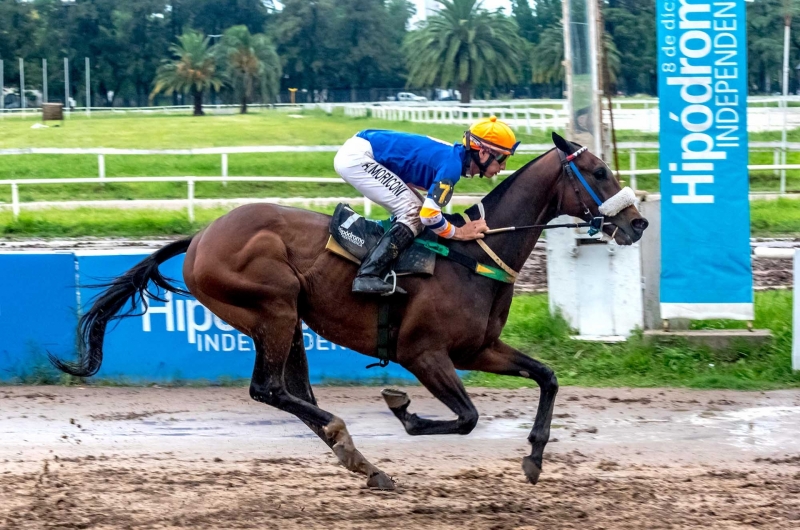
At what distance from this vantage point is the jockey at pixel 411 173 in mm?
5188

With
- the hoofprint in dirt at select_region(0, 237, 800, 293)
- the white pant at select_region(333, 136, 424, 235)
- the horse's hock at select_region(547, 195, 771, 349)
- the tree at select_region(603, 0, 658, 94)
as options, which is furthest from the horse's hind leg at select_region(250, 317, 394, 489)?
the tree at select_region(603, 0, 658, 94)

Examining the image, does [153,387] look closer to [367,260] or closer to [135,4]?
[367,260]

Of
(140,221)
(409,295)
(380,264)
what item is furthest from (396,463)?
(140,221)

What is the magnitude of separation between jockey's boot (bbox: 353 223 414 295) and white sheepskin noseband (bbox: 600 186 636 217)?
1022 mm

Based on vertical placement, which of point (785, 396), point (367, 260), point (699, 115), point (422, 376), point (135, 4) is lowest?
point (785, 396)

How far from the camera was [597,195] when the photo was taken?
5.36 metres

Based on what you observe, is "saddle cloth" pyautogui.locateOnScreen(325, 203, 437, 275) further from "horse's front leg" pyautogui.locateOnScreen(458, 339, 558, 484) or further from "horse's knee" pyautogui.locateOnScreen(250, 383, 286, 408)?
"horse's knee" pyautogui.locateOnScreen(250, 383, 286, 408)

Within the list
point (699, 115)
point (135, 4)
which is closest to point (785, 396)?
point (699, 115)

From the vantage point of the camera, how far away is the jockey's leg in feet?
17.1

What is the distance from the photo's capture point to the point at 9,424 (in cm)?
673

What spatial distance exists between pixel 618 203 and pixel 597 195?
126 millimetres

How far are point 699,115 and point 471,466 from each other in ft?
12.3

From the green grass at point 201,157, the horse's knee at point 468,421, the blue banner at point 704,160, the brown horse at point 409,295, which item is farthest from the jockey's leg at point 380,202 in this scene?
the green grass at point 201,157

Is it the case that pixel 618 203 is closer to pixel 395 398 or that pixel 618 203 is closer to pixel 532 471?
pixel 532 471
